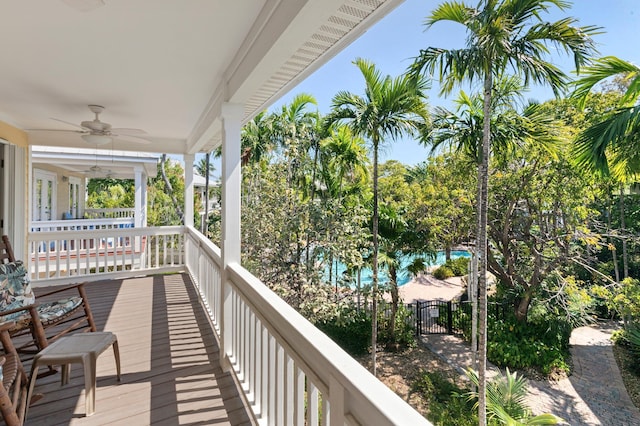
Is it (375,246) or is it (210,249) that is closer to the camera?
(210,249)

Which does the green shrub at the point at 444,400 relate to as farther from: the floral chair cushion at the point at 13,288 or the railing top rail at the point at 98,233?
the floral chair cushion at the point at 13,288

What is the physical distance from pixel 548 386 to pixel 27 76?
11.0 metres

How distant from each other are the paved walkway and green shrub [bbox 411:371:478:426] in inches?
23.5

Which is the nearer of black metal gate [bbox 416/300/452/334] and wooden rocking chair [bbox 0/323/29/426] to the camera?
wooden rocking chair [bbox 0/323/29/426]

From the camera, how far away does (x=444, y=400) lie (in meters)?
7.02

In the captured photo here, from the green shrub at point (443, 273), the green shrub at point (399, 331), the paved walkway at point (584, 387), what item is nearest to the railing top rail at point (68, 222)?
the green shrub at point (399, 331)

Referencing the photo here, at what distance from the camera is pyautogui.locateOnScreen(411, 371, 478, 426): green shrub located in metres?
6.35

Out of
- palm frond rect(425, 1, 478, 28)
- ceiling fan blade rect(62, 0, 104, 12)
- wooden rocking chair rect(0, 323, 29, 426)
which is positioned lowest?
wooden rocking chair rect(0, 323, 29, 426)

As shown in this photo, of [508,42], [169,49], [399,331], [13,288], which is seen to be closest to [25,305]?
[13,288]

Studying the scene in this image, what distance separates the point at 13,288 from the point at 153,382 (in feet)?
5.48

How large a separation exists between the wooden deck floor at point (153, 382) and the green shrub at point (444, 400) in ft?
17.5

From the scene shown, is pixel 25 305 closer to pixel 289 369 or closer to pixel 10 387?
pixel 10 387

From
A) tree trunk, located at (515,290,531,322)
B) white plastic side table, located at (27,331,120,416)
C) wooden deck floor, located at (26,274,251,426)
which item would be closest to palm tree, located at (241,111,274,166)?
wooden deck floor, located at (26,274,251,426)

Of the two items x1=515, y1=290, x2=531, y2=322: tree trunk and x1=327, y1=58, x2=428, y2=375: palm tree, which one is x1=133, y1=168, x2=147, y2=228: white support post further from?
x1=515, y1=290, x2=531, y2=322: tree trunk
